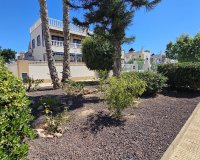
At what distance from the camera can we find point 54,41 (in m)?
30.1

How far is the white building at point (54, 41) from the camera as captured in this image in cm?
3030

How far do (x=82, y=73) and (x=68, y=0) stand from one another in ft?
62.5

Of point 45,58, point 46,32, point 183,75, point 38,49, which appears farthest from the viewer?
point 38,49

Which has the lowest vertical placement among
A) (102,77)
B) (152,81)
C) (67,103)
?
(67,103)

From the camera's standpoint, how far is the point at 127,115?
23.0 feet

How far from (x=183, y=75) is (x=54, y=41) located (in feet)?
70.9

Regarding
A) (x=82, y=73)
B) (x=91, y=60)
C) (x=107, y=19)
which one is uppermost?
(x=107, y=19)

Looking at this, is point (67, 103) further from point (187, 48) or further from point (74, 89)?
point (187, 48)

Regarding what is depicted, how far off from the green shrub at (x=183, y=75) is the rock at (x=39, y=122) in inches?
312

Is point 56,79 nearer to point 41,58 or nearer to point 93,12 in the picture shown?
point 93,12

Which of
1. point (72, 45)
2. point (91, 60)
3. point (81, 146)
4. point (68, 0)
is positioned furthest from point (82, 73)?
point (81, 146)

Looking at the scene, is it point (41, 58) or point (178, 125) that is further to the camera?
point (41, 58)

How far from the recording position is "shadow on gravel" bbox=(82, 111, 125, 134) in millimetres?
5859

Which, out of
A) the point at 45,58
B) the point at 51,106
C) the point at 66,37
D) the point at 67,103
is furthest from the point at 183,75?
the point at 45,58
